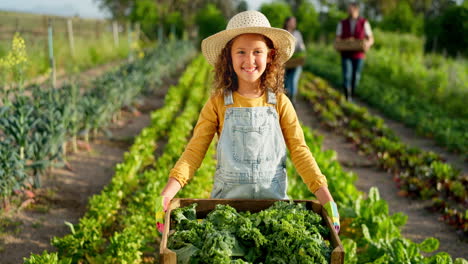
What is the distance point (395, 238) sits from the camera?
3209mm

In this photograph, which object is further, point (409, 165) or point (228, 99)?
point (409, 165)

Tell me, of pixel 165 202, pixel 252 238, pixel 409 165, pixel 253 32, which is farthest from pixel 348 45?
pixel 252 238

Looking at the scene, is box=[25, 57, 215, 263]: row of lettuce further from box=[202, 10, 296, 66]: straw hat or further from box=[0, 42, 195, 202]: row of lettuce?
box=[202, 10, 296, 66]: straw hat

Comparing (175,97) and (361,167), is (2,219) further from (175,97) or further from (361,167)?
(175,97)

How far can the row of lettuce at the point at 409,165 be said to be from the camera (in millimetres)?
4789

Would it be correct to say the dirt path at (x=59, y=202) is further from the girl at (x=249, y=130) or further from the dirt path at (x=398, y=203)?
the dirt path at (x=398, y=203)

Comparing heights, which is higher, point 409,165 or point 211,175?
point 211,175

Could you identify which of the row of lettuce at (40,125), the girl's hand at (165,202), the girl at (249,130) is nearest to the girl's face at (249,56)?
the girl at (249,130)

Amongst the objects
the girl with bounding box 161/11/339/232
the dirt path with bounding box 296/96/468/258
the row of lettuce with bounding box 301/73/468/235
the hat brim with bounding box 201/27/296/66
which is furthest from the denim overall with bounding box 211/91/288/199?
the row of lettuce with bounding box 301/73/468/235

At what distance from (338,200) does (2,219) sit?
3043mm

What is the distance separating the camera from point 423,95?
1016 cm

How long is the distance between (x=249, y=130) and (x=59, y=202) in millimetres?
3013

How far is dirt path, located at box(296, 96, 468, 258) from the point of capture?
411cm

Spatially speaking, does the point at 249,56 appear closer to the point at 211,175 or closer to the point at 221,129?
the point at 221,129
